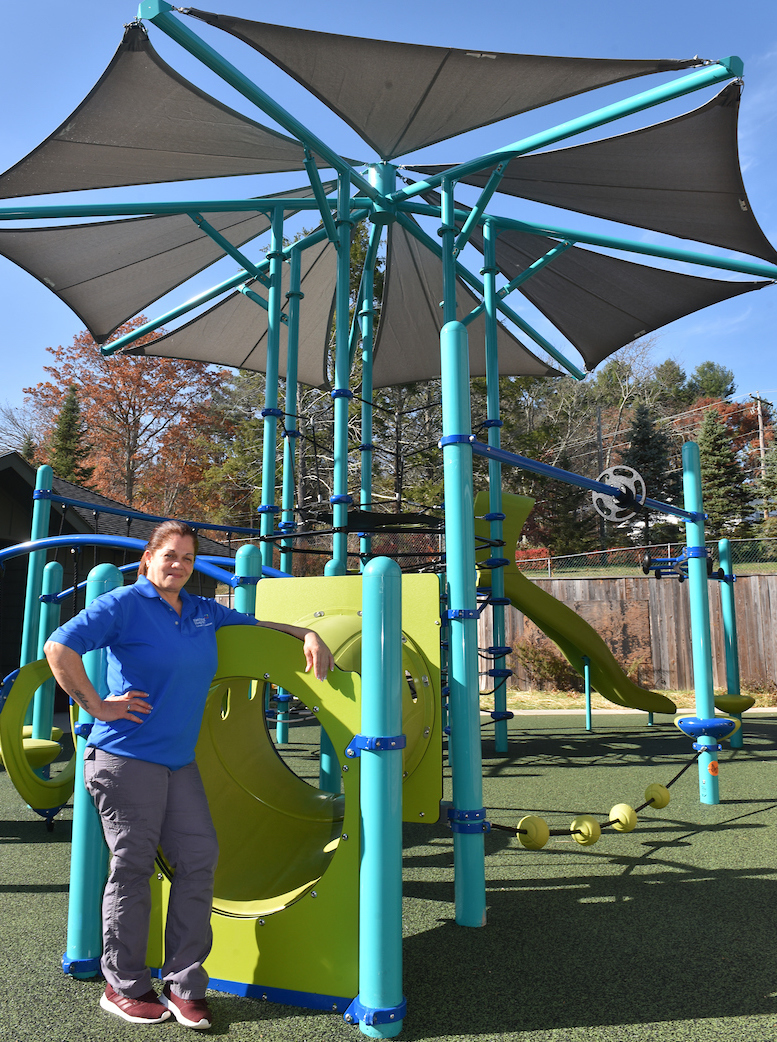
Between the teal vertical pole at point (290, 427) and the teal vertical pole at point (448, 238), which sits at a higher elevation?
the teal vertical pole at point (448, 238)

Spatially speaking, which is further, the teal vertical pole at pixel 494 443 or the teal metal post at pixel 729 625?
the teal metal post at pixel 729 625

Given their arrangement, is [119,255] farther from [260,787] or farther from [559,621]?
[260,787]

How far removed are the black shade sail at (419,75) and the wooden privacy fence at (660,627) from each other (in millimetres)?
10662

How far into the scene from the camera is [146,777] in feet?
8.87

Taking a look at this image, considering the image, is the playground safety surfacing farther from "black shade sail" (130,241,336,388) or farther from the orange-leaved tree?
the orange-leaved tree

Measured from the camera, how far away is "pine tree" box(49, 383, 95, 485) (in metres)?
32.4

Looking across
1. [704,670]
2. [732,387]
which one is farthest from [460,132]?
[732,387]

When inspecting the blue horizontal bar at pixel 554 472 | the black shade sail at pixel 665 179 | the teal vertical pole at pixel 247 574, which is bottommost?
the teal vertical pole at pixel 247 574

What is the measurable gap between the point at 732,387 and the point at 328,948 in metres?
56.3

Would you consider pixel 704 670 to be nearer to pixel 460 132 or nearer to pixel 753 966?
pixel 753 966

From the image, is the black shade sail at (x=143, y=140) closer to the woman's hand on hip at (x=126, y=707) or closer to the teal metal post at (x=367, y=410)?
the teal metal post at (x=367, y=410)

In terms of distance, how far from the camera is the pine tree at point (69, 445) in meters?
32.4

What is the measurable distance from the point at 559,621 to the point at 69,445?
29.3m

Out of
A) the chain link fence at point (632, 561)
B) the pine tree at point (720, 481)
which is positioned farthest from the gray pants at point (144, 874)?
the pine tree at point (720, 481)
